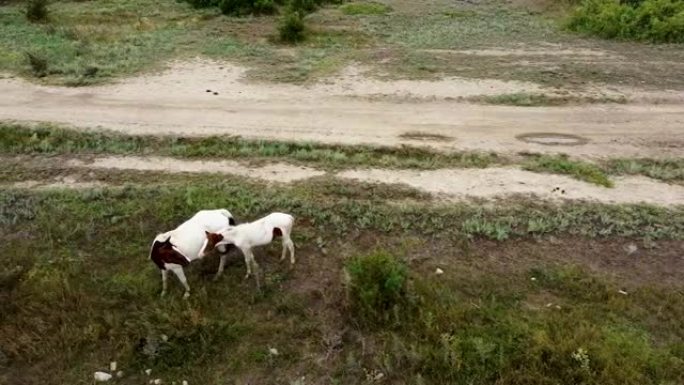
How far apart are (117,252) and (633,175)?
436 inches

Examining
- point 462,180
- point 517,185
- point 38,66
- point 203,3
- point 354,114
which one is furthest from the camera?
point 203,3

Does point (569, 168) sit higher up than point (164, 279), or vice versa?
point (569, 168)

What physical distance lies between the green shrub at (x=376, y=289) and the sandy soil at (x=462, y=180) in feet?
12.3

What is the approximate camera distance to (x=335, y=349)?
9.72 metres

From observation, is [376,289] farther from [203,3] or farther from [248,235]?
[203,3]

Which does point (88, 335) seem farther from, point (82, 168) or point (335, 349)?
point (82, 168)

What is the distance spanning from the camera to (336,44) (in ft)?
80.0

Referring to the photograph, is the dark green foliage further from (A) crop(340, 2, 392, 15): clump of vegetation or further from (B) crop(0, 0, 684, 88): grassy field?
(A) crop(340, 2, 392, 15): clump of vegetation

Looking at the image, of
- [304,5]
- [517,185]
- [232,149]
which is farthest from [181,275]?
[304,5]

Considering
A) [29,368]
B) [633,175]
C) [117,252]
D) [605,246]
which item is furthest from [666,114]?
[29,368]

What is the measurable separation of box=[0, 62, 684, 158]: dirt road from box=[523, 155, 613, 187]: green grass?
28.4 inches

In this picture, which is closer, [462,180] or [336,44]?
[462,180]

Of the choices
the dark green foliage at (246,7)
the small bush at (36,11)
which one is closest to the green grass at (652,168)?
the dark green foliage at (246,7)

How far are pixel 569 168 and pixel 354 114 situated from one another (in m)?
5.93
